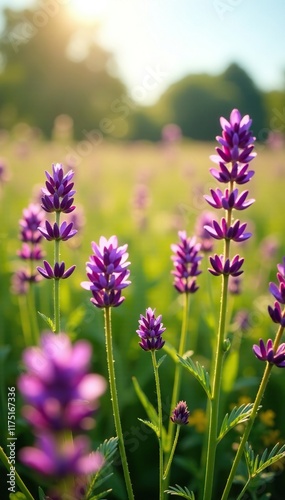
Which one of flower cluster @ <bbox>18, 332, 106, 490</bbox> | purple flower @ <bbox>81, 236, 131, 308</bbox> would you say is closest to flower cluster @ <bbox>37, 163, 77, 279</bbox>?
purple flower @ <bbox>81, 236, 131, 308</bbox>

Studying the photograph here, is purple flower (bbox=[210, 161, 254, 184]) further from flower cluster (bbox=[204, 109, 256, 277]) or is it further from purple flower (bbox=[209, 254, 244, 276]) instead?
purple flower (bbox=[209, 254, 244, 276])

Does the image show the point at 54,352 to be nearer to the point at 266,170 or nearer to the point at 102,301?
the point at 102,301

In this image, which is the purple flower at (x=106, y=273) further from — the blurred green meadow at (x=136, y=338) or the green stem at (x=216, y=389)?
the blurred green meadow at (x=136, y=338)

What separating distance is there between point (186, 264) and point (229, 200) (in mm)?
668

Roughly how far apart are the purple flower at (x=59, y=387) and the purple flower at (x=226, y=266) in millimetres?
794

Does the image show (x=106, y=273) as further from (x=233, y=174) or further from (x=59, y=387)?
(x=59, y=387)

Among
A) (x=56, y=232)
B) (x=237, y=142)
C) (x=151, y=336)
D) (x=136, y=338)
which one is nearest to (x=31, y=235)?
(x=56, y=232)

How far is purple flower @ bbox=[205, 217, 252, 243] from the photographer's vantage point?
1477 mm

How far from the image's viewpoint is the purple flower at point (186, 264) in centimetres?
208

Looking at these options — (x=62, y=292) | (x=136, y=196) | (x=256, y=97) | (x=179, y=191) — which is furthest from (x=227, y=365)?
(x=256, y=97)

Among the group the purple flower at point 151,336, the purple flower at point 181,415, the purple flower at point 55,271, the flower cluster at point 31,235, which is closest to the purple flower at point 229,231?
the purple flower at point 151,336

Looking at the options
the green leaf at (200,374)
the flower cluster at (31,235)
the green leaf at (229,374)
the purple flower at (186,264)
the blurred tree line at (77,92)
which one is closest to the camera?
the green leaf at (200,374)

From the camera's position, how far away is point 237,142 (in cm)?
147

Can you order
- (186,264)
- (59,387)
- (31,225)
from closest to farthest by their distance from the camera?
(59,387), (186,264), (31,225)
